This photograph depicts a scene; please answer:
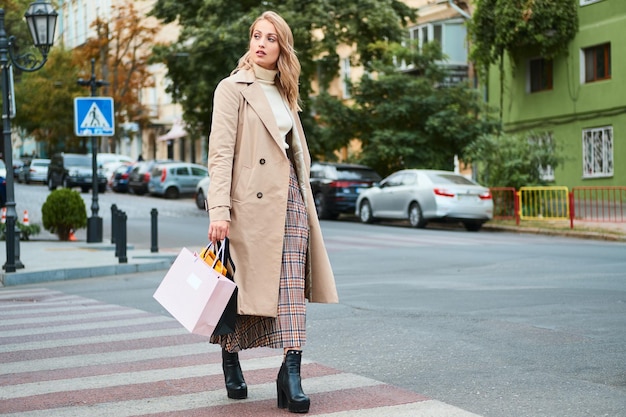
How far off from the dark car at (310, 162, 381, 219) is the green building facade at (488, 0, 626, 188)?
5299mm

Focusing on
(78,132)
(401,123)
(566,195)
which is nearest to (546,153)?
(566,195)

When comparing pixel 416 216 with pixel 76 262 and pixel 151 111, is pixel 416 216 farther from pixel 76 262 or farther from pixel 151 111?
pixel 151 111

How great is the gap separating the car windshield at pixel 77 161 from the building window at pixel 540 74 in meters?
21.4

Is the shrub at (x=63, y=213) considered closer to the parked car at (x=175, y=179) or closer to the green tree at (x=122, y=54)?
the parked car at (x=175, y=179)

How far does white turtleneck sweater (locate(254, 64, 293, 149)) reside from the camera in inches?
225

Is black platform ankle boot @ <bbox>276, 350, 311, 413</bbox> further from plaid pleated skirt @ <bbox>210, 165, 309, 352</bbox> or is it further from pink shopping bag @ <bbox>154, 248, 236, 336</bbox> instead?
pink shopping bag @ <bbox>154, 248, 236, 336</bbox>

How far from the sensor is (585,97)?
32.4 meters

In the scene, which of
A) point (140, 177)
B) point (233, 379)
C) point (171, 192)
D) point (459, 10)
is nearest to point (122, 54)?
point (140, 177)

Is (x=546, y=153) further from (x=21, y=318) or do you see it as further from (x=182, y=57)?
(x=21, y=318)

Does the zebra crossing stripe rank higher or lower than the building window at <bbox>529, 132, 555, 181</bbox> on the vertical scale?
lower

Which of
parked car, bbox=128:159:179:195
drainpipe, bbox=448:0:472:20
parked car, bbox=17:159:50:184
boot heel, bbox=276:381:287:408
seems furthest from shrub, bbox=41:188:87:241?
parked car, bbox=17:159:50:184

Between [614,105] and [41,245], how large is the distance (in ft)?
58.7

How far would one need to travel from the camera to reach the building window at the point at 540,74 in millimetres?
34562

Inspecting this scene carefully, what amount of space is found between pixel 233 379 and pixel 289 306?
0.59m
